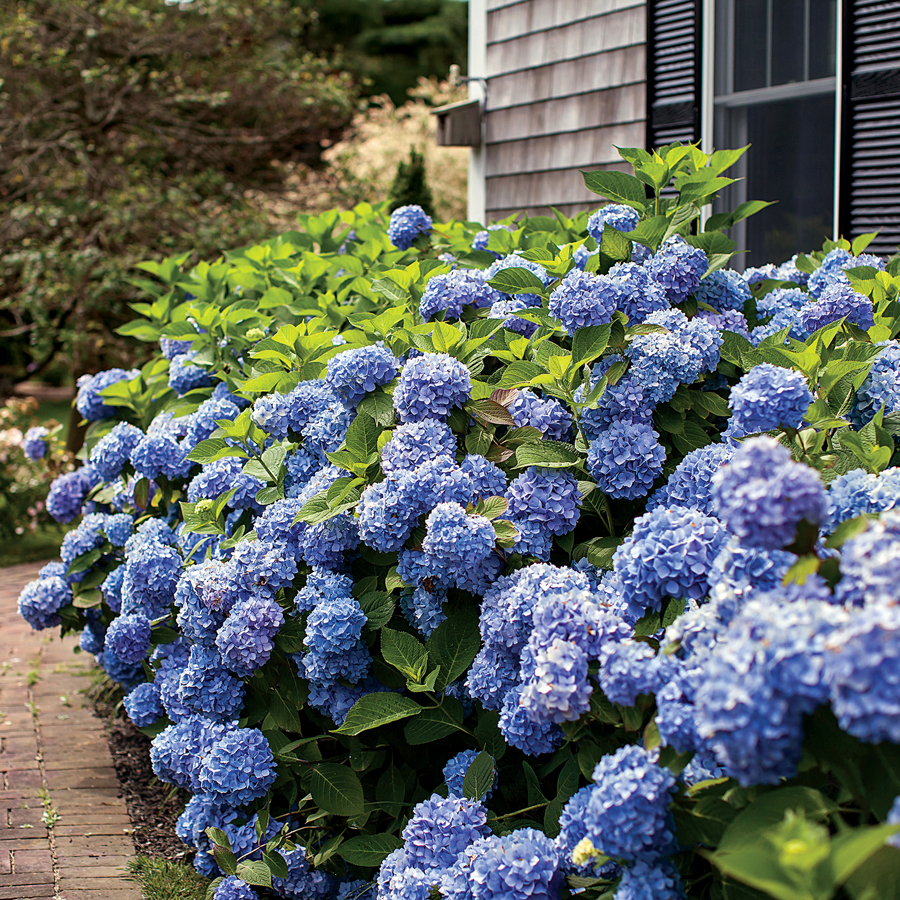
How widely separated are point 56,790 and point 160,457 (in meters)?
1.14

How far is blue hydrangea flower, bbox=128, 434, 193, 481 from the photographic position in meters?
2.64

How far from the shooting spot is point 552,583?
1.54 meters

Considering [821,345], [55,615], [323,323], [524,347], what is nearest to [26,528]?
[55,615]

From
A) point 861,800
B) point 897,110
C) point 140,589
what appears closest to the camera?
point 861,800

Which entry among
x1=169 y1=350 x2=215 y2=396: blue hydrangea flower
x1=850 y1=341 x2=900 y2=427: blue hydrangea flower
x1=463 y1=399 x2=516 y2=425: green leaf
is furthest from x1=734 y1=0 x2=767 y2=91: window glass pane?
x1=463 y1=399 x2=516 y2=425: green leaf

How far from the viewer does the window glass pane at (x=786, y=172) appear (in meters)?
4.04

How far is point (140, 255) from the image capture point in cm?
717

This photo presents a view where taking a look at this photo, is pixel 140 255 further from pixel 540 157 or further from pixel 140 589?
pixel 140 589

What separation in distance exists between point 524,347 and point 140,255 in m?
5.96

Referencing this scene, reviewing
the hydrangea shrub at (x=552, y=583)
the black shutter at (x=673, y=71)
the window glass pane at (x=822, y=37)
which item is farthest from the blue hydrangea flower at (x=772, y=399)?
the black shutter at (x=673, y=71)

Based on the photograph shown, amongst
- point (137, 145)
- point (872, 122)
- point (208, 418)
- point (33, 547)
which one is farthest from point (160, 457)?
point (137, 145)

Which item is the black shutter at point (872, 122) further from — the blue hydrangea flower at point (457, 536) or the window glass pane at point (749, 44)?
the blue hydrangea flower at point (457, 536)

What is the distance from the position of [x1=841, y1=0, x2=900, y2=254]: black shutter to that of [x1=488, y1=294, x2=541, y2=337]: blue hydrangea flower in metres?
2.10

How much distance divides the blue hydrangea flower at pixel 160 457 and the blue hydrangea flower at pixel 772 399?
66.8 inches
